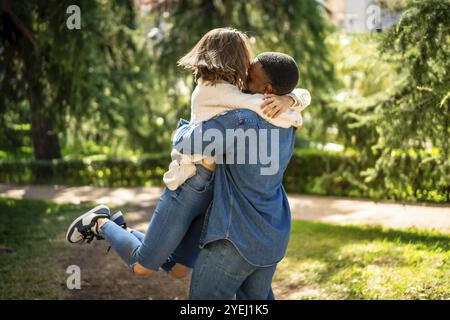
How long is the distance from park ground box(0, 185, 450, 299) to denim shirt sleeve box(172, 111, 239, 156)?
2.06m

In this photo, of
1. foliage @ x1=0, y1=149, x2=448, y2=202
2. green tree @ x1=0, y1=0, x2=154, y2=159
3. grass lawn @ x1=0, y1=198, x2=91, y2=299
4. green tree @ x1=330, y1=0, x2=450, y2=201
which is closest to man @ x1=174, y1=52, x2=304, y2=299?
green tree @ x1=330, y1=0, x2=450, y2=201

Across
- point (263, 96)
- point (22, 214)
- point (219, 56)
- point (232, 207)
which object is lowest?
point (22, 214)

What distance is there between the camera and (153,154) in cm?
1284

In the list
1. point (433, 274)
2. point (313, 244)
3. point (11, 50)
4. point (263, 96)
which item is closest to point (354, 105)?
point (313, 244)

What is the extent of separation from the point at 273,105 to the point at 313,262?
119 inches

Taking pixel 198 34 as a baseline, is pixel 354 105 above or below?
below

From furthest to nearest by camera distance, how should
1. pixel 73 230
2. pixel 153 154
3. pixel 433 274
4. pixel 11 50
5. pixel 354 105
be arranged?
pixel 153 154 → pixel 11 50 → pixel 354 105 → pixel 433 274 → pixel 73 230

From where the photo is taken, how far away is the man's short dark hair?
2727 mm

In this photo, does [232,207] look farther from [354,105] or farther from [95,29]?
[95,29]

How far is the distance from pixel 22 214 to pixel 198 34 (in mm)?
3947

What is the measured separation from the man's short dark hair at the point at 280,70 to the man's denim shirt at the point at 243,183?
0.65 ft

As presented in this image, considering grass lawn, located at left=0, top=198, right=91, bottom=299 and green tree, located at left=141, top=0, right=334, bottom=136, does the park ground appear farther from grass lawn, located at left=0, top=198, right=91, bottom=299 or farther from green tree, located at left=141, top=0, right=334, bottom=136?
green tree, located at left=141, top=0, right=334, bottom=136

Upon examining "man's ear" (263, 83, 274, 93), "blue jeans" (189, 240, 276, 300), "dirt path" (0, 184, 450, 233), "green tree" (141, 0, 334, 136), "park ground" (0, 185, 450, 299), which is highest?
"green tree" (141, 0, 334, 136)

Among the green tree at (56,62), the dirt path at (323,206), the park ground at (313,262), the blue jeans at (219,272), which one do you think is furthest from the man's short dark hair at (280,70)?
the green tree at (56,62)
